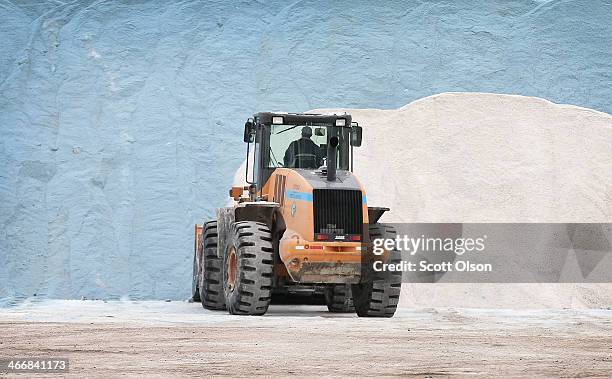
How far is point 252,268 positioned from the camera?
1538 cm

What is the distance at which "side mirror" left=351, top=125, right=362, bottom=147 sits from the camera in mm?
16703

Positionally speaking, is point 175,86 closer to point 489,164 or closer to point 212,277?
point 489,164

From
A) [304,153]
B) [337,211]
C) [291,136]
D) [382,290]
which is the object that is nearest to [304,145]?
[304,153]

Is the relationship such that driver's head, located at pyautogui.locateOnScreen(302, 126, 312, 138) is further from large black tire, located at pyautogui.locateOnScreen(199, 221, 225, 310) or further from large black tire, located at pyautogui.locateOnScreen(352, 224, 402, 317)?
large black tire, located at pyautogui.locateOnScreen(199, 221, 225, 310)

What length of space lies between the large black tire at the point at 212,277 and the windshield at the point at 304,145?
74.3 inches

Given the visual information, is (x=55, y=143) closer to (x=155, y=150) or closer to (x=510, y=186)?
(x=155, y=150)

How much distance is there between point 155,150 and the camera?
101 ft

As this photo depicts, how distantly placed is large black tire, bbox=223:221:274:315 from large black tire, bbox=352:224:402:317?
1.63 meters

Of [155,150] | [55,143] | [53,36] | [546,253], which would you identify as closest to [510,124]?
[546,253]

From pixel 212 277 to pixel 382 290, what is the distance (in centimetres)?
301

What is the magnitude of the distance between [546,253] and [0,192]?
48.6 feet

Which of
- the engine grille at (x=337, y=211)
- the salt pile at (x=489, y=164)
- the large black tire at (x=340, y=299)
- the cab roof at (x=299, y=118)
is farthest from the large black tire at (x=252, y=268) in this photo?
the salt pile at (x=489, y=164)

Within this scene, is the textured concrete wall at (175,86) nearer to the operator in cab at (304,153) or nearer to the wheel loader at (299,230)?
the wheel loader at (299,230)

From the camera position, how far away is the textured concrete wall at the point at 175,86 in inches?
1096
